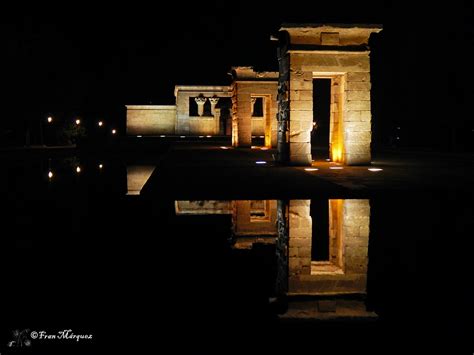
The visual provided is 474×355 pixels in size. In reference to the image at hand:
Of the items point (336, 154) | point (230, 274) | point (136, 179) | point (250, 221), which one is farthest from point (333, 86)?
point (230, 274)

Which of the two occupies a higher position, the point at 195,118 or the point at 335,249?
the point at 195,118

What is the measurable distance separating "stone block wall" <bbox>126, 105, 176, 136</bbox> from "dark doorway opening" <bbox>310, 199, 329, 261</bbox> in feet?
161

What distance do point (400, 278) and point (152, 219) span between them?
4123mm

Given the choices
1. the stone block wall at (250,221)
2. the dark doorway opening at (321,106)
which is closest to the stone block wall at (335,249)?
the stone block wall at (250,221)

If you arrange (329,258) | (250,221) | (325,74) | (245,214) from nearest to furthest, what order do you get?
(329,258) < (250,221) < (245,214) < (325,74)

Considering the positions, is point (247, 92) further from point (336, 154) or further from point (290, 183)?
point (290, 183)

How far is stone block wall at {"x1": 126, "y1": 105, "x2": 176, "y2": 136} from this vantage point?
57.6 meters

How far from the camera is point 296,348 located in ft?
10.9

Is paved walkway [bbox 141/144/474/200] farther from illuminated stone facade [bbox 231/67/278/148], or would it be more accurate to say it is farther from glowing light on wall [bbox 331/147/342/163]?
illuminated stone facade [bbox 231/67/278/148]

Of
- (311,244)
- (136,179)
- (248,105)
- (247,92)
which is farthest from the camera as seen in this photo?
(248,105)

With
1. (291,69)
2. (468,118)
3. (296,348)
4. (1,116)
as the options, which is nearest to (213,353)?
(296,348)

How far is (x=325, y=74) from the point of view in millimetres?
18656

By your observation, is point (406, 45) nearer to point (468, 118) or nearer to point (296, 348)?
point (468, 118)

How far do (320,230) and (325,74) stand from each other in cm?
1227
